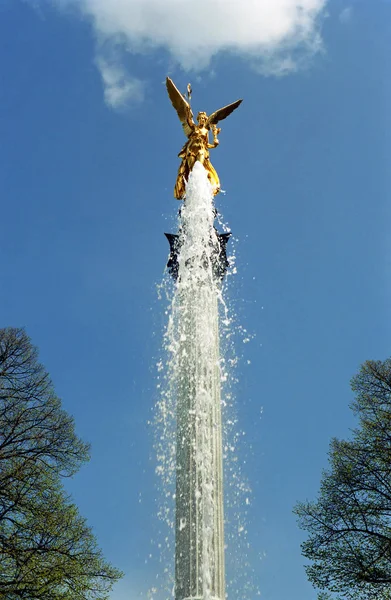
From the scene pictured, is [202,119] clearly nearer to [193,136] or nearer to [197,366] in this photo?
[193,136]

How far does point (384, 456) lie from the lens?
2052 cm

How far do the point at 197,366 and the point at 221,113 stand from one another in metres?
9.80

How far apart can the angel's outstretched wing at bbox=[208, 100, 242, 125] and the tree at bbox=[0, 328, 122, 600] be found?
30.1 ft

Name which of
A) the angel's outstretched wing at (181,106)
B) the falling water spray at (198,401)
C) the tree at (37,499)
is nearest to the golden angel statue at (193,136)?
the angel's outstretched wing at (181,106)

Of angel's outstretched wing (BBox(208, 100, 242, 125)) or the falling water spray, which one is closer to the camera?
the falling water spray

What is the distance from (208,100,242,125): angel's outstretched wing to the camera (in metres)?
22.0

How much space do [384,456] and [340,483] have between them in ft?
5.30

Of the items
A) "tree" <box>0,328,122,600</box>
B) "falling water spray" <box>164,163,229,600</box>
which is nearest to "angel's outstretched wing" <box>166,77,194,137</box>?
"falling water spray" <box>164,163,229,600</box>

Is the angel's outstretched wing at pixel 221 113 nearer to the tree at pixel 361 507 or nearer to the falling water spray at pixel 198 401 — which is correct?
the falling water spray at pixel 198 401

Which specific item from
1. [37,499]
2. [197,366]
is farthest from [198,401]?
[37,499]

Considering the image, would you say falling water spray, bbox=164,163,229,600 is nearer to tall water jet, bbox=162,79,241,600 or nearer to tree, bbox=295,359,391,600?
tall water jet, bbox=162,79,241,600

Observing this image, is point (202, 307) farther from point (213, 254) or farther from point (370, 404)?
point (370, 404)

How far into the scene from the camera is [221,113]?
22.2m

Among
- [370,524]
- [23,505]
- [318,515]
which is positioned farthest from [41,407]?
[370,524]
